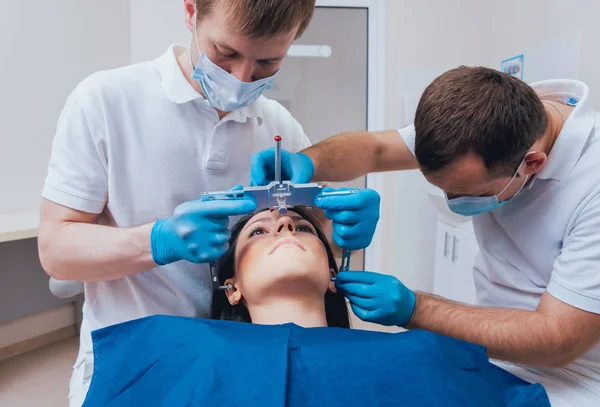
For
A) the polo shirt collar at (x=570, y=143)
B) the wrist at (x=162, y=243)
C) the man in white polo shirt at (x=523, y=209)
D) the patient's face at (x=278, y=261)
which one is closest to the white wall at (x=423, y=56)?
the polo shirt collar at (x=570, y=143)

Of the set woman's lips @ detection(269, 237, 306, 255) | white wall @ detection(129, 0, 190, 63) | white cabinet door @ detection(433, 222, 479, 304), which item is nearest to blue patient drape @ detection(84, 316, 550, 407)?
woman's lips @ detection(269, 237, 306, 255)

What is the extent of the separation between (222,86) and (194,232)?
1.23 feet

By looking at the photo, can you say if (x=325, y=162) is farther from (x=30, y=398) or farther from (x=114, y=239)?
(x=30, y=398)

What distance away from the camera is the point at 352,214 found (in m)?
1.25

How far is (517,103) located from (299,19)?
23.1 inches

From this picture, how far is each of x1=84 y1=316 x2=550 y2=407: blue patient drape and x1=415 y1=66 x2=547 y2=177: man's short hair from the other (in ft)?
1.53

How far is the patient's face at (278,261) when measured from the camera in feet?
3.90

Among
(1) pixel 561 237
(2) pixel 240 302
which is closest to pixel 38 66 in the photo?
(2) pixel 240 302

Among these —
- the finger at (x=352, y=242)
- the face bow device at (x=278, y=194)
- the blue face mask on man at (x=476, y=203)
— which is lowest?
the finger at (x=352, y=242)

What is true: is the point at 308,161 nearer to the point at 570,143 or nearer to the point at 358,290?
the point at 358,290

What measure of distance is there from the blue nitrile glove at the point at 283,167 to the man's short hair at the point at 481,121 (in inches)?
13.0

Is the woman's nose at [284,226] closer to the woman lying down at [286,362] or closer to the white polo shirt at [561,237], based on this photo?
the woman lying down at [286,362]

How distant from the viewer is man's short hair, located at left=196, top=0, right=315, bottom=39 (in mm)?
965

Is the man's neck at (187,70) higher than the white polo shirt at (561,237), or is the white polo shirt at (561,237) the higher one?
the man's neck at (187,70)
